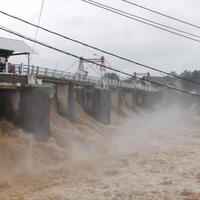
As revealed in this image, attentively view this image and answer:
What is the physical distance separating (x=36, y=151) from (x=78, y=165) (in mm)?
2677

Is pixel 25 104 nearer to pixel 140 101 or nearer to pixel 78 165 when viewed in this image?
pixel 78 165

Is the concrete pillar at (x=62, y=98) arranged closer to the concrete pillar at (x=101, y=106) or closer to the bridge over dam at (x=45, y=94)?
the bridge over dam at (x=45, y=94)

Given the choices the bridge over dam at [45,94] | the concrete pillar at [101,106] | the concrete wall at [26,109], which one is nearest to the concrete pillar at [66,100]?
the bridge over dam at [45,94]

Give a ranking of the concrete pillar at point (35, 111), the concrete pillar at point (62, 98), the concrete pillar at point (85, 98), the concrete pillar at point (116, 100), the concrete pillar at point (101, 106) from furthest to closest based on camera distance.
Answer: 1. the concrete pillar at point (116, 100)
2. the concrete pillar at point (85, 98)
3. the concrete pillar at point (101, 106)
4. the concrete pillar at point (62, 98)
5. the concrete pillar at point (35, 111)

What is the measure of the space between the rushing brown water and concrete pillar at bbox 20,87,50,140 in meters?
0.70

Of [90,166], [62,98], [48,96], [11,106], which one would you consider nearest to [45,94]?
[48,96]

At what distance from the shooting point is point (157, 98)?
84.7m

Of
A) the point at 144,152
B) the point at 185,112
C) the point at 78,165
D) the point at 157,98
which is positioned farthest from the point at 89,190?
the point at 185,112

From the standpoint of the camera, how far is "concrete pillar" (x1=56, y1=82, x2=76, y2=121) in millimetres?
42259

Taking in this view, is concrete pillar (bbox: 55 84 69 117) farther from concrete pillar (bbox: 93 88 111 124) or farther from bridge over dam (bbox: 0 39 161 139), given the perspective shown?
concrete pillar (bbox: 93 88 111 124)

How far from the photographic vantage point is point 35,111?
100ft

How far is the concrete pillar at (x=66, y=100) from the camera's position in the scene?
42.3 m

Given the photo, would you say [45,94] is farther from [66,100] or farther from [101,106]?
[101,106]

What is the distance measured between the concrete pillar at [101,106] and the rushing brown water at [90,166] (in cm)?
503
